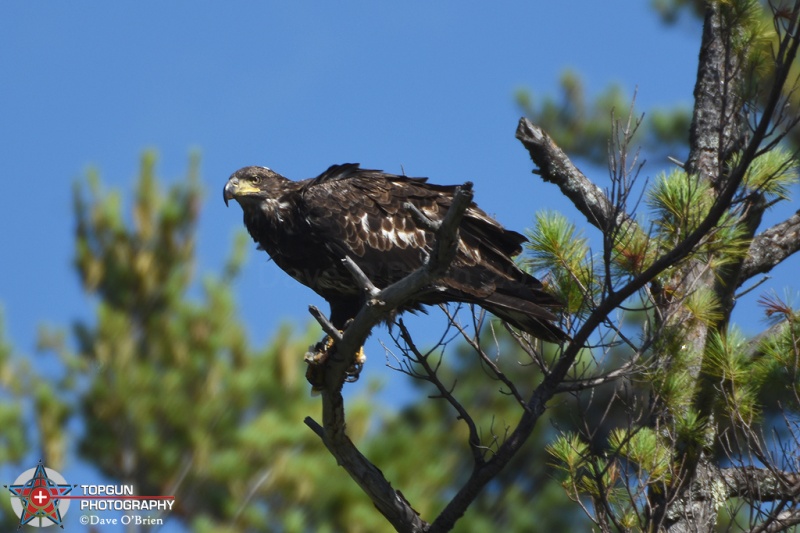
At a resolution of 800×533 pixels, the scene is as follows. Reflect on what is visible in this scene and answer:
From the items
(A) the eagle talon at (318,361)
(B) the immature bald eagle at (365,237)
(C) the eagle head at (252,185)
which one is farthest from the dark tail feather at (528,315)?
(C) the eagle head at (252,185)

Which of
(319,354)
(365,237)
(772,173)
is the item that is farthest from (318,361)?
(772,173)

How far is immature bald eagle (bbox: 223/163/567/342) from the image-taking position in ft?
18.0

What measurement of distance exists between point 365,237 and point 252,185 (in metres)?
0.84

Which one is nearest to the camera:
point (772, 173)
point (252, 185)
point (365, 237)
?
point (772, 173)

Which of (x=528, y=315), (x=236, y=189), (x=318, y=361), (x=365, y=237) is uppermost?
(x=236, y=189)

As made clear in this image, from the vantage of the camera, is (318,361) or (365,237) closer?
(318,361)

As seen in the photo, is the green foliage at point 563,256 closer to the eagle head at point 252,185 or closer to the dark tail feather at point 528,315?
the dark tail feather at point 528,315

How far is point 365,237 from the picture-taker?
571cm

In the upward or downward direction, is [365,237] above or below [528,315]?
above

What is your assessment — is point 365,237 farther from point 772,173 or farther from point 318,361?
point 772,173

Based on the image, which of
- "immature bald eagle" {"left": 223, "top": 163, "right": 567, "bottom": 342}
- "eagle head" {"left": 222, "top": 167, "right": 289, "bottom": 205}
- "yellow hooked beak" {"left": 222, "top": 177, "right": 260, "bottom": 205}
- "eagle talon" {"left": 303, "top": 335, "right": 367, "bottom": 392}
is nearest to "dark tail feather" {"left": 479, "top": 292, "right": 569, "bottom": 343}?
"immature bald eagle" {"left": 223, "top": 163, "right": 567, "bottom": 342}

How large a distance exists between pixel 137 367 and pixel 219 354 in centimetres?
80

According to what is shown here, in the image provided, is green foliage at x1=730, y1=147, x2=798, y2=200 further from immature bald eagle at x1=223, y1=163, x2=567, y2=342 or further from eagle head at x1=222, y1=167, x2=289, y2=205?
eagle head at x1=222, y1=167, x2=289, y2=205

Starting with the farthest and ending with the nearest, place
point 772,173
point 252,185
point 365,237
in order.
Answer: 1. point 252,185
2. point 365,237
3. point 772,173
